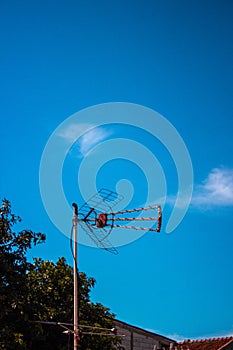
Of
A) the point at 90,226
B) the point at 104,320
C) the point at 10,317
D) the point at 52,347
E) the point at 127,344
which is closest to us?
the point at 90,226

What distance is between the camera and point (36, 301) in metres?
25.4

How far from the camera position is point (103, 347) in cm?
2691

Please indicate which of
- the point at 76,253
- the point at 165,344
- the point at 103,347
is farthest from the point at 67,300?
the point at 165,344

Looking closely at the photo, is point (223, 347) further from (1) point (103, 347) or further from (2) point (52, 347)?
(2) point (52, 347)

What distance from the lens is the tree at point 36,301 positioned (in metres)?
23.1

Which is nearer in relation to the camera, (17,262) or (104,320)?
(17,262)

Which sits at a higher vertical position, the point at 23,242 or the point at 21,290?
the point at 23,242

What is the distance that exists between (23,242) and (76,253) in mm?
6464

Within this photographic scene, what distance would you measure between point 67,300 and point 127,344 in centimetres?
1098

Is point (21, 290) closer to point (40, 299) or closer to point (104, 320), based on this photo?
point (40, 299)

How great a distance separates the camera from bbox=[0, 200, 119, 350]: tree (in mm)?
23125

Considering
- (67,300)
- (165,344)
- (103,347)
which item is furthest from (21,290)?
(165,344)

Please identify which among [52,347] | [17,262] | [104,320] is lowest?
[52,347]

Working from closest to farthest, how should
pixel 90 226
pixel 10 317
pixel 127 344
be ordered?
pixel 90 226, pixel 10 317, pixel 127 344
